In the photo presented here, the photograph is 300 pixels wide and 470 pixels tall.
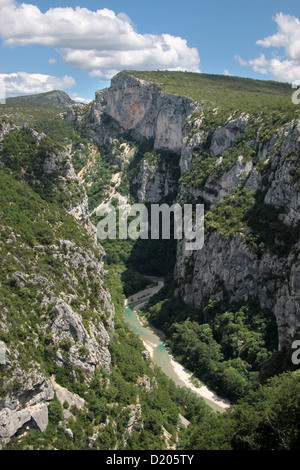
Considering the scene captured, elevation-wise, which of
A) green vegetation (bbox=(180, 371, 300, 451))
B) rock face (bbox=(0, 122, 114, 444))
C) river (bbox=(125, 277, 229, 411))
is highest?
rock face (bbox=(0, 122, 114, 444))

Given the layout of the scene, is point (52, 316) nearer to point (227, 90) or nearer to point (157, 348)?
point (157, 348)

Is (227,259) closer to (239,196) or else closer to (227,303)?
(227,303)

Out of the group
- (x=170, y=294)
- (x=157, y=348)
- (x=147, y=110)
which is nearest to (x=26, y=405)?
(x=157, y=348)

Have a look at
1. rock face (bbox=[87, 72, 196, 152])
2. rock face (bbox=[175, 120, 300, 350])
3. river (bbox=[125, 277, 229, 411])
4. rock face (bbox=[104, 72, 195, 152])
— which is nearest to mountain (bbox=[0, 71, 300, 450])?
rock face (bbox=[175, 120, 300, 350])

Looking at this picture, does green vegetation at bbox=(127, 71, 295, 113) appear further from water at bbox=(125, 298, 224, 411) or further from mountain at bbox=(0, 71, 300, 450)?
water at bbox=(125, 298, 224, 411)

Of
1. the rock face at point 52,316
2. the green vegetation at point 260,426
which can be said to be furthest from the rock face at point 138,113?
the green vegetation at point 260,426

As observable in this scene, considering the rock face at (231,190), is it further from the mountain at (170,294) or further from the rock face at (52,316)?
the rock face at (52,316)

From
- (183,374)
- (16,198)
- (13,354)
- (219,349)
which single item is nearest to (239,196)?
(219,349)
